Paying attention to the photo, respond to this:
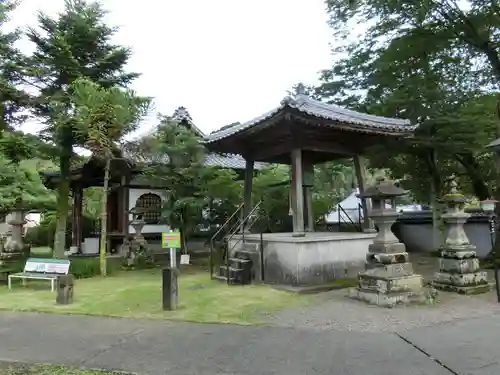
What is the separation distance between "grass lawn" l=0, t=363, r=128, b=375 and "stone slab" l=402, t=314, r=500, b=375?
3597 mm

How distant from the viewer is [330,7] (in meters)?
14.5

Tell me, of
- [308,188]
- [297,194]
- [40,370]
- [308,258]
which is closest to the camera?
[40,370]

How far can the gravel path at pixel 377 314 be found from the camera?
19.5ft

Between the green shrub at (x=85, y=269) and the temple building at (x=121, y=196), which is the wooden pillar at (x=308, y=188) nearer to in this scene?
the temple building at (x=121, y=196)

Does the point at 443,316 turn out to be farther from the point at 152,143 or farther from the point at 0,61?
the point at 0,61

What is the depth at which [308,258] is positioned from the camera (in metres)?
9.39

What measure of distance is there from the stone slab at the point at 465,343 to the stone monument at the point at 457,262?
2.25 m

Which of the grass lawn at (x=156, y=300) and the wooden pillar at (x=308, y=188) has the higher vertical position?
the wooden pillar at (x=308, y=188)

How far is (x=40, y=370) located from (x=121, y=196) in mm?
13500

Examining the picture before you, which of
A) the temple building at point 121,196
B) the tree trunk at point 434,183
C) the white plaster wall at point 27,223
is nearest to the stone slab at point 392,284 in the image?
the tree trunk at point 434,183

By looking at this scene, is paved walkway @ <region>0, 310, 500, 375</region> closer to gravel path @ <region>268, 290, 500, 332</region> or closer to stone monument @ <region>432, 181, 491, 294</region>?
gravel path @ <region>268, 290, 500, 332</region>

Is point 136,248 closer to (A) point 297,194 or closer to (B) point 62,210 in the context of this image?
(B) point 62,210

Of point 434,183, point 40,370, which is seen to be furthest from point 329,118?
point 434,183

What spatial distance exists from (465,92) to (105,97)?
11.5m
